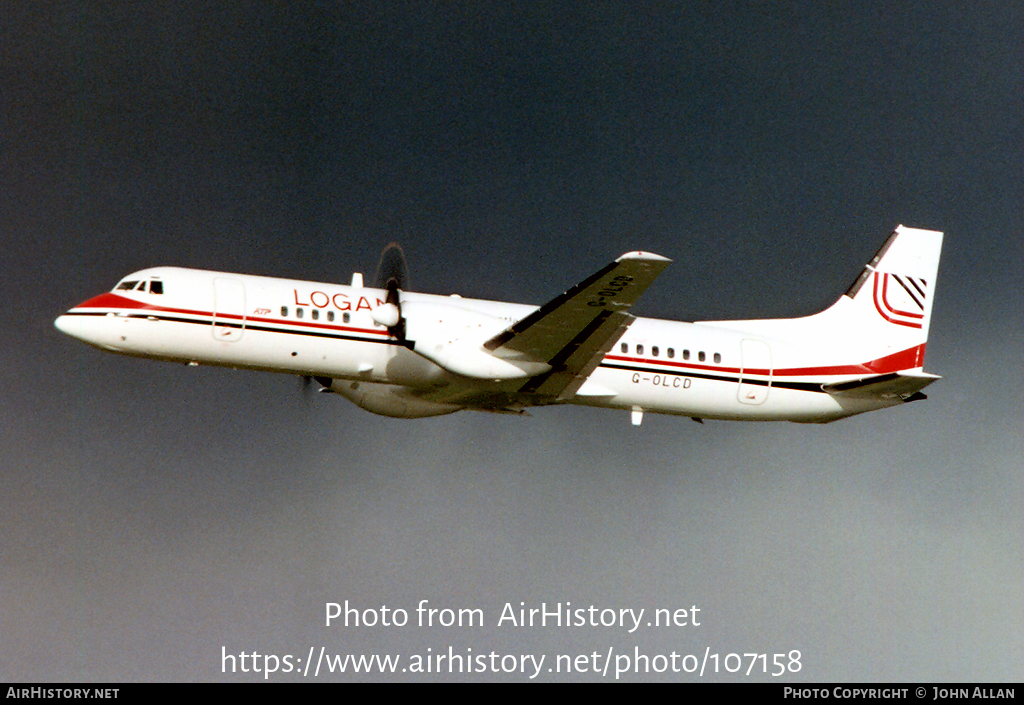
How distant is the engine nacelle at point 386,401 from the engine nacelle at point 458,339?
7.85 feet

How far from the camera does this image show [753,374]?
88.0 feet

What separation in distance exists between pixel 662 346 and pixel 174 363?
10.2 meters

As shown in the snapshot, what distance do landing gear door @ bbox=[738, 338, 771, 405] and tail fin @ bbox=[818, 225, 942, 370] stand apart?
267 cm

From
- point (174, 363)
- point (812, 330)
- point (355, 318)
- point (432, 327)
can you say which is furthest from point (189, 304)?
point (812, 330)

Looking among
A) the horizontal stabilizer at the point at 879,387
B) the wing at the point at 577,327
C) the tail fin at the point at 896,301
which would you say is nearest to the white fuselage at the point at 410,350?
the horizontal stabilizer at the point at 879,387

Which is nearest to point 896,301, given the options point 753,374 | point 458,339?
point 753,374

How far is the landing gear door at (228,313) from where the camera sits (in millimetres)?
23656

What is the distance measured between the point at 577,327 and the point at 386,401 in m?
5.35

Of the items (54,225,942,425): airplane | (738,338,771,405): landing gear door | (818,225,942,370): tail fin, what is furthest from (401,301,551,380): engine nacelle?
(818,225,942,370): tail fin

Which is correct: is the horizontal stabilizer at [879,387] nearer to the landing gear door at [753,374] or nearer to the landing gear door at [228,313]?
the landing gear door at [753,374]

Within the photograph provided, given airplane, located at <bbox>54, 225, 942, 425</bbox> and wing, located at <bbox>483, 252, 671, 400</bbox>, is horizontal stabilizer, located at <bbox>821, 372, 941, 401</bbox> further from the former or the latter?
wing, located at <bbox>483, 252, 671, 400</bbox>

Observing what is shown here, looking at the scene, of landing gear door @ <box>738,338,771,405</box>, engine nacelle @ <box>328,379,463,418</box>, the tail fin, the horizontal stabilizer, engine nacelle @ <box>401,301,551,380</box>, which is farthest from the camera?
the tail fin

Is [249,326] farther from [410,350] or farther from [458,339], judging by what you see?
[458,339]

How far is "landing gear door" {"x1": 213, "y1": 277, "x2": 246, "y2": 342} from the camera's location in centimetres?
2366
